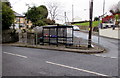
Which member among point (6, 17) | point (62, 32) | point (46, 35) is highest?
point (6, 17)

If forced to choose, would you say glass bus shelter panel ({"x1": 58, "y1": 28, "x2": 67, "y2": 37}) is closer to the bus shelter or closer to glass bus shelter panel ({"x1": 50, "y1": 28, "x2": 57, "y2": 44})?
the bus shelter

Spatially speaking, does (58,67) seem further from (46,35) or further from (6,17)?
(6,17)

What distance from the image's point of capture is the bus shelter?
13.9m

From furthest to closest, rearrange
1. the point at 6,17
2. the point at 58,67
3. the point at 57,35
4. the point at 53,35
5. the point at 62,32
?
the point at 6,17, the point at 62,32, the point at 53,35, the point at 57,35, the point at 58,67

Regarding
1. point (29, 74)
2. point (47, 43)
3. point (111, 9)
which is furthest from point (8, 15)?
point (111, 9)

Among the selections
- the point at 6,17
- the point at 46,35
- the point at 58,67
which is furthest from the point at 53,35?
the point at 58,67

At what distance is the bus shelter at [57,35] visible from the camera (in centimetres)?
1395

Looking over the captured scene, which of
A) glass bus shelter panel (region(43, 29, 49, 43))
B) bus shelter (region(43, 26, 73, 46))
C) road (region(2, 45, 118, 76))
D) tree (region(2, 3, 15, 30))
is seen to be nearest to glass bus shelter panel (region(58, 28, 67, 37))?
bus shelter (region(43, 26, 73, 46))

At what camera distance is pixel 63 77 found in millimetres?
5000

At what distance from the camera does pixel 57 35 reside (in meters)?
13.9

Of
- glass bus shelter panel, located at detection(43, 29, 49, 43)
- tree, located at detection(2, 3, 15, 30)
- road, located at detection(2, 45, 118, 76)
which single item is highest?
tree, located at detection(2, 3, 15, 30)

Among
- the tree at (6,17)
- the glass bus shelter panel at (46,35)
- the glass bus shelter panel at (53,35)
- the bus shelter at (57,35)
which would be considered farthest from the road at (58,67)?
the tree at (6,17)

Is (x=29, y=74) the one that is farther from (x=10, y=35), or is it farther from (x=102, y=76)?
(x=10, y=35)

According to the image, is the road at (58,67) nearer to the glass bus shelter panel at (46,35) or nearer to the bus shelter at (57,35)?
the bus shelter at (57,35)
